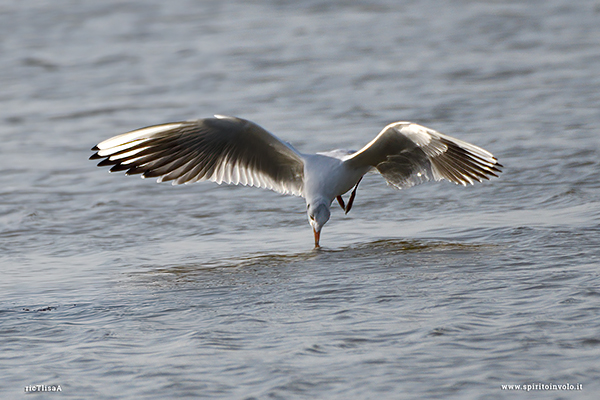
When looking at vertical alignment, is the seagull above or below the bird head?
above

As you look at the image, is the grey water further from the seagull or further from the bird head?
the seagull

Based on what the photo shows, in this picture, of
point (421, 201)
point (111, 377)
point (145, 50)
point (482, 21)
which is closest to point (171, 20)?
point (145, 50)

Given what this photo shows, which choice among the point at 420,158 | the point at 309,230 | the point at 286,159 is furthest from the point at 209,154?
the point at 420,158

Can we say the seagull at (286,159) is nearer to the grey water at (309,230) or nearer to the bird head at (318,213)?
the bird head at (318,213)

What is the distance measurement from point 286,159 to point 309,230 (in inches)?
21.1

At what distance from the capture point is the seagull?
5.82 m

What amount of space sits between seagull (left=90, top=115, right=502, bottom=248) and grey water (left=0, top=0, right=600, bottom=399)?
348 millimetres

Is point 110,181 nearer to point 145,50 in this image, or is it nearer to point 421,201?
point 421,201

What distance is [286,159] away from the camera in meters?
6.30

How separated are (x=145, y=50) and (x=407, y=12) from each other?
4121mm

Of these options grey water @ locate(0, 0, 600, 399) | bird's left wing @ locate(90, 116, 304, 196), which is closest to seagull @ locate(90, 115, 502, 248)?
bird's left wing @ locate(90, 116, 304, 196)

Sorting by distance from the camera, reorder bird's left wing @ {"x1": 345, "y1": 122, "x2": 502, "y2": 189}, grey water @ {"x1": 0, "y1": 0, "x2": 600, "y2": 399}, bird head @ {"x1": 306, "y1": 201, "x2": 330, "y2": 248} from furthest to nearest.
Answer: bird head @ {"x1": 306, "y1": 201, "x2": 330, "y2": 248}, bird's left wing @ {"x1": 345, "y1": 122, "x2": 502, "y2": 189}, grey water @ {"x1": 0, "y1": 0, "x2": 600, "y2": 399}

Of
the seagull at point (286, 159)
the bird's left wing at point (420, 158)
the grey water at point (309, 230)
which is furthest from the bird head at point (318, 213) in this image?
the bird's left wing at point (420, 158)

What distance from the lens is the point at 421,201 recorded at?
6801 millimetres
